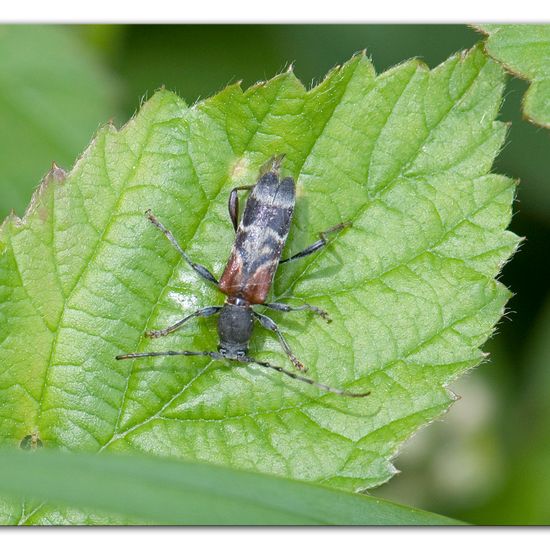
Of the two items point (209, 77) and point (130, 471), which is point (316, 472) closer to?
point (130, 471)

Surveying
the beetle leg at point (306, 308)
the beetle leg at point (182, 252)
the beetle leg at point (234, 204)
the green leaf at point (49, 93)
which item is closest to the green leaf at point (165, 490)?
the beetle leg at point (306, 308)

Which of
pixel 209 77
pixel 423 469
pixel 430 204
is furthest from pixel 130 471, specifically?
pixel 209 77

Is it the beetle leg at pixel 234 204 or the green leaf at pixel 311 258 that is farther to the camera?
the beetle leg at pixel 234 204

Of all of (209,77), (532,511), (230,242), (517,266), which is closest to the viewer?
(230,242)

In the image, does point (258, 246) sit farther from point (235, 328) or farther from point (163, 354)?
point (163, 354)

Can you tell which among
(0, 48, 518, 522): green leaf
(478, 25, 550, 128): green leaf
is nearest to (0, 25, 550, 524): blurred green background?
(478, 25, 550, 128): green leaf

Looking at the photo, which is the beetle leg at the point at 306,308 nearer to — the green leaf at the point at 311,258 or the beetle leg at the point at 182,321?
the green leaf at the point at 311,258

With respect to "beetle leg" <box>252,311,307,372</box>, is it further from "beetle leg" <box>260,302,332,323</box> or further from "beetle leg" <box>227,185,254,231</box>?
"beetle leg" <box>227,185,254,231</box>
